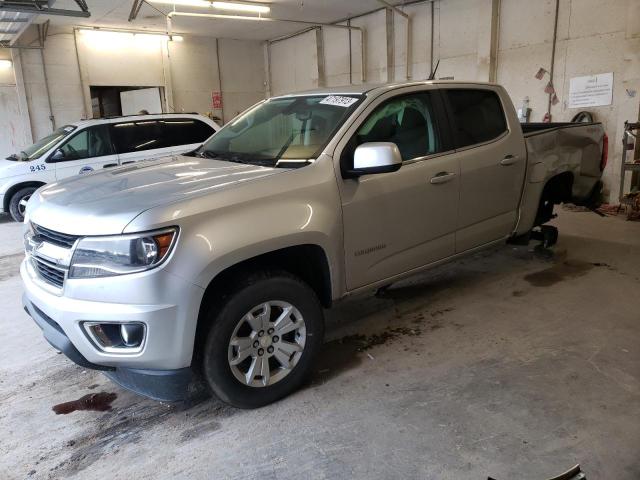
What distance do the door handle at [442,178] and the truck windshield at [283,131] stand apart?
0.75m

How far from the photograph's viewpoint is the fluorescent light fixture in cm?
947

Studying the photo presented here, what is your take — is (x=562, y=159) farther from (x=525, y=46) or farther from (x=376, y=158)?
(x=525, y=46)

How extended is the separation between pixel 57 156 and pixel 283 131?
6124mm

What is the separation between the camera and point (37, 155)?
8.07 meters

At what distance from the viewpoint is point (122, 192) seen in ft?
8.35

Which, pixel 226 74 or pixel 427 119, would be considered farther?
pixel 226 74

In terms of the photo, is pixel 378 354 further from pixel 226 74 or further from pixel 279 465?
pixel 226 74

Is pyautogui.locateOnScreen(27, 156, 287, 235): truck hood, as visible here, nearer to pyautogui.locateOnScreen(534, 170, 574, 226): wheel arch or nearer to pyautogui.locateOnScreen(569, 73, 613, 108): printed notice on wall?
pyautogui.locateOnScreen(534, 170, 574, 226): wheel arch

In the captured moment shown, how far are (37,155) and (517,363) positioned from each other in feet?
26.3

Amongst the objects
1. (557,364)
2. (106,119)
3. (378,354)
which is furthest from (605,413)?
(106,119)

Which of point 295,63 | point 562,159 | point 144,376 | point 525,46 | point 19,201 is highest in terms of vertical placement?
point 295,63

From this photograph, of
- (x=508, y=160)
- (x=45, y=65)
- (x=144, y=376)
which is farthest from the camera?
(x=45, y=65)

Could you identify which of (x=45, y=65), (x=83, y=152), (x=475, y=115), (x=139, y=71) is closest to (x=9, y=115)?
(x=45, y=65)

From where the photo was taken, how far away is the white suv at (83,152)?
7.94 m
